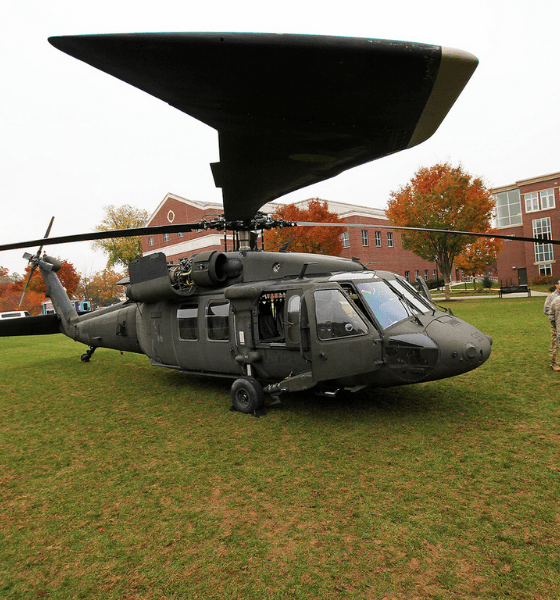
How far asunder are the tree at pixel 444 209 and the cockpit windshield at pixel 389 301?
20659 millimetres

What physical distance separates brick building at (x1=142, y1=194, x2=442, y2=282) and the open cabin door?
33.0 m

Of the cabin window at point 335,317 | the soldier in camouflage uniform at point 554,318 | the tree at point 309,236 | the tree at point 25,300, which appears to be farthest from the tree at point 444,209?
the tree at point 25,300

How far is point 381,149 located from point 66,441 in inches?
222

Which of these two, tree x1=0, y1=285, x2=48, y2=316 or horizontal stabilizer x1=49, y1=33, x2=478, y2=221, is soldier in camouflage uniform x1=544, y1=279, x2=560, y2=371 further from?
tree x1=0, y1=285, x2=48, y2=316

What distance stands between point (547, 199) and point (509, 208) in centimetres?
895

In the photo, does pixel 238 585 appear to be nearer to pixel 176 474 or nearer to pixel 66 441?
pixel 176 474

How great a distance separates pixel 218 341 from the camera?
23.3ft

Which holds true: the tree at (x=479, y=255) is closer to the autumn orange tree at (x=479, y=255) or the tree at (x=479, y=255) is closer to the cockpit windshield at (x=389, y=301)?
the autumn orange tree at (x=479, y=255)

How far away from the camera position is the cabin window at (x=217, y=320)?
7.02 meters

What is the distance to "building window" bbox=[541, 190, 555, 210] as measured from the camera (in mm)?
43469

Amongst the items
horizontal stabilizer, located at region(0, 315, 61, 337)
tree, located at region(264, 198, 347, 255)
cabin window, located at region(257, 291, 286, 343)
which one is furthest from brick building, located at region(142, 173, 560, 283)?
cabin window, located at region(257, 291, 286, 343)

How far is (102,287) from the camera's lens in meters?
76.8

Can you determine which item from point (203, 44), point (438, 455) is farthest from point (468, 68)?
point (438, 455)

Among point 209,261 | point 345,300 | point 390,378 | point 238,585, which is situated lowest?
point 238,585
